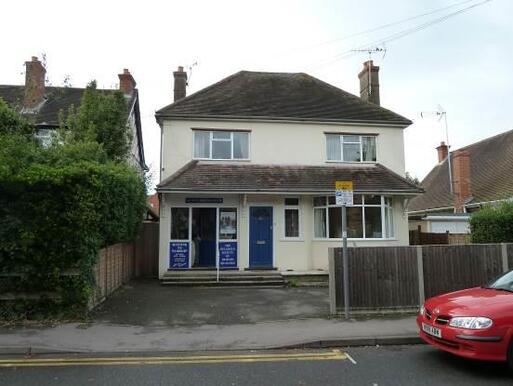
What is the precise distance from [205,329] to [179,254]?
8.31 metres

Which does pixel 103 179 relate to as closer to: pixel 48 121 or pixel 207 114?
pixel 207 114

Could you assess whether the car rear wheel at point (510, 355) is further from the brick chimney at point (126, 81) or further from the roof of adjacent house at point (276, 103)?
the brick chimney at point (126, 81)

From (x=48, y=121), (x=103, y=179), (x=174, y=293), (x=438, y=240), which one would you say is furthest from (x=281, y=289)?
(x=48, y=121)

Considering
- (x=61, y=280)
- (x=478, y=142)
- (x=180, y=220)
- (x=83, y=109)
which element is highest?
(x=478, y=142)

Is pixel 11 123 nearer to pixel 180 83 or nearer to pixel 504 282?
pixel 180 83

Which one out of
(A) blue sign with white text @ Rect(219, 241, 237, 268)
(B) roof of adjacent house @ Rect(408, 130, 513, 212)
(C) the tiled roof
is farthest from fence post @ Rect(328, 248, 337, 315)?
(B) roof of adjacent house @ Rect(408, 130, 513, 212)

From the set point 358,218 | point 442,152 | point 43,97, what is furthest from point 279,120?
point 442,152

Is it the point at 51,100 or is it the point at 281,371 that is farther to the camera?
the point at 51,100

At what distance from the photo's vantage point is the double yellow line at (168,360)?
23.4 feet

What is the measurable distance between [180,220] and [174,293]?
4089mm

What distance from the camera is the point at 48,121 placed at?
21.6 m

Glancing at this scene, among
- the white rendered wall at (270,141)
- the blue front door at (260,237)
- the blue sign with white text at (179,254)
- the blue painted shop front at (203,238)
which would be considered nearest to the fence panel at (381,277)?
the blue front door at (260,237)

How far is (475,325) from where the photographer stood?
638 cm

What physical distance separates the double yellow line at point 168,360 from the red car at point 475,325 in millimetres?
1473
